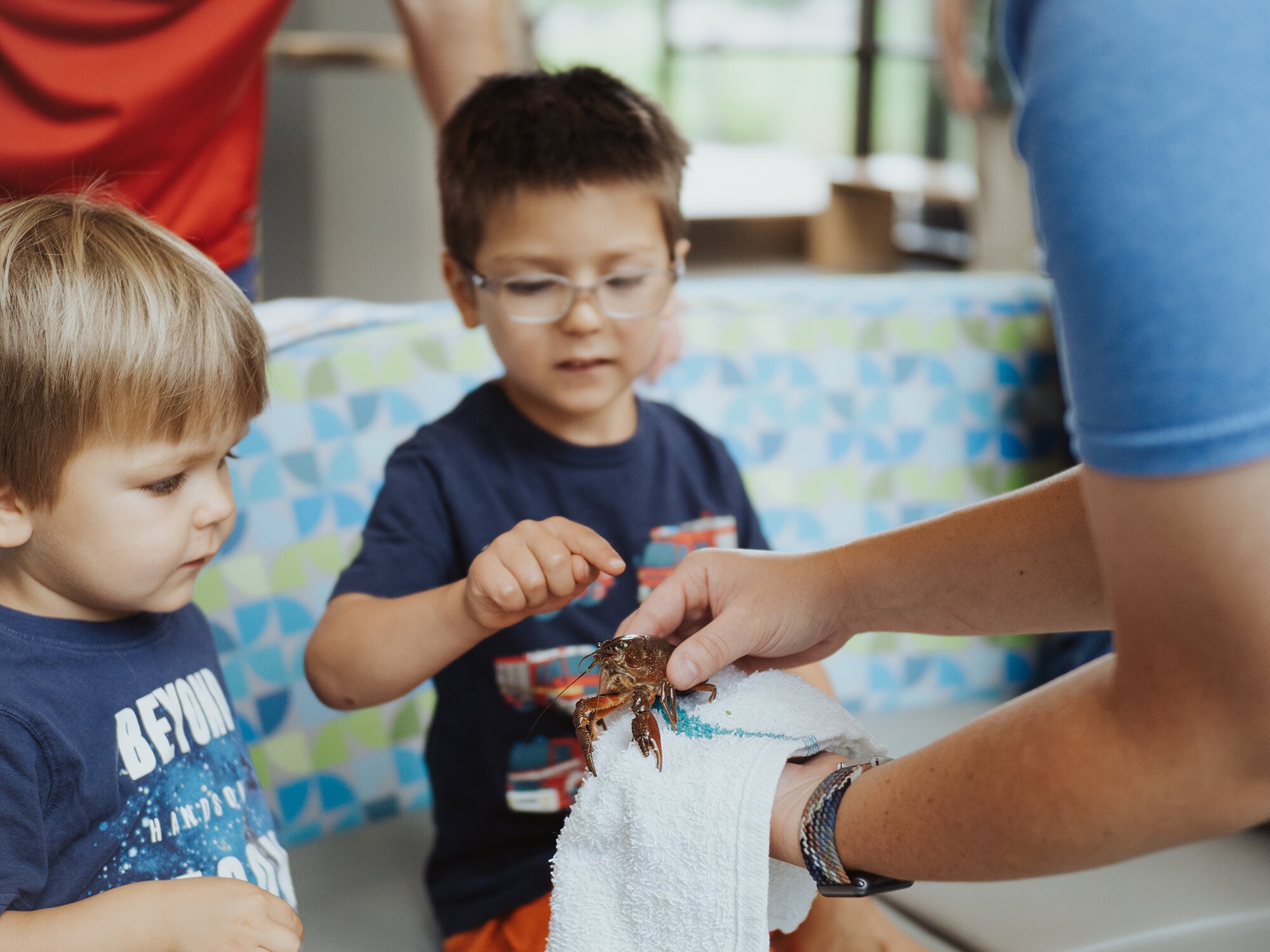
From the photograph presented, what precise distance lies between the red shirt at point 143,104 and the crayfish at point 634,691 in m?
0.96

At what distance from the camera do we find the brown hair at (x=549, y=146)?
136 cm

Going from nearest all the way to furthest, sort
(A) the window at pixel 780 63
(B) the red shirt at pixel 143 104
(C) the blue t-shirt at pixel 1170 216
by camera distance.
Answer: (C) the blue t-shirt at pixel 1170 216, (B) the red shirt at pixel 143 104, (A) the window at pixel 780 63

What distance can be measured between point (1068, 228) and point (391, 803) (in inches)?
49.9

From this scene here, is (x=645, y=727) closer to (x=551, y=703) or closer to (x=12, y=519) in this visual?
(x=551, y=703)

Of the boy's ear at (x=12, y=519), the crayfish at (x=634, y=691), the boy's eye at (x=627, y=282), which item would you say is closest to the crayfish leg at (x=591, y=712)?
the crayfish at (x=634, y=691)

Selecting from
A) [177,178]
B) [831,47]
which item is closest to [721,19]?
[831,47]

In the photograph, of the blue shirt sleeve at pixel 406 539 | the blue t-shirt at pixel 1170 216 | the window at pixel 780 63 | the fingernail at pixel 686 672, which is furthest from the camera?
the window at pixel 780 63

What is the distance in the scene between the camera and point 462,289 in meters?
1.44

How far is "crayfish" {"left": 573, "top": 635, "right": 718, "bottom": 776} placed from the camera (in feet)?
3.09

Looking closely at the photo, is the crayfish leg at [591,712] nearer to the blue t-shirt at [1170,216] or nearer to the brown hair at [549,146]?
the blue t-shirt at [1170,216]

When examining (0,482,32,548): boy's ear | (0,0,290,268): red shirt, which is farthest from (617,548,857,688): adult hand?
(0,0,290,268): red shirt

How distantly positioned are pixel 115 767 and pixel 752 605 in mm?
544

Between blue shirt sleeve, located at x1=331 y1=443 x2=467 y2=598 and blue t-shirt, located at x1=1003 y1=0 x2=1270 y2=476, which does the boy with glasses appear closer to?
blue shirt sleeve, located at x1=331 y1=443 x2=467 y2=598

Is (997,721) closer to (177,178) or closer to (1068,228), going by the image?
(1068,228)
